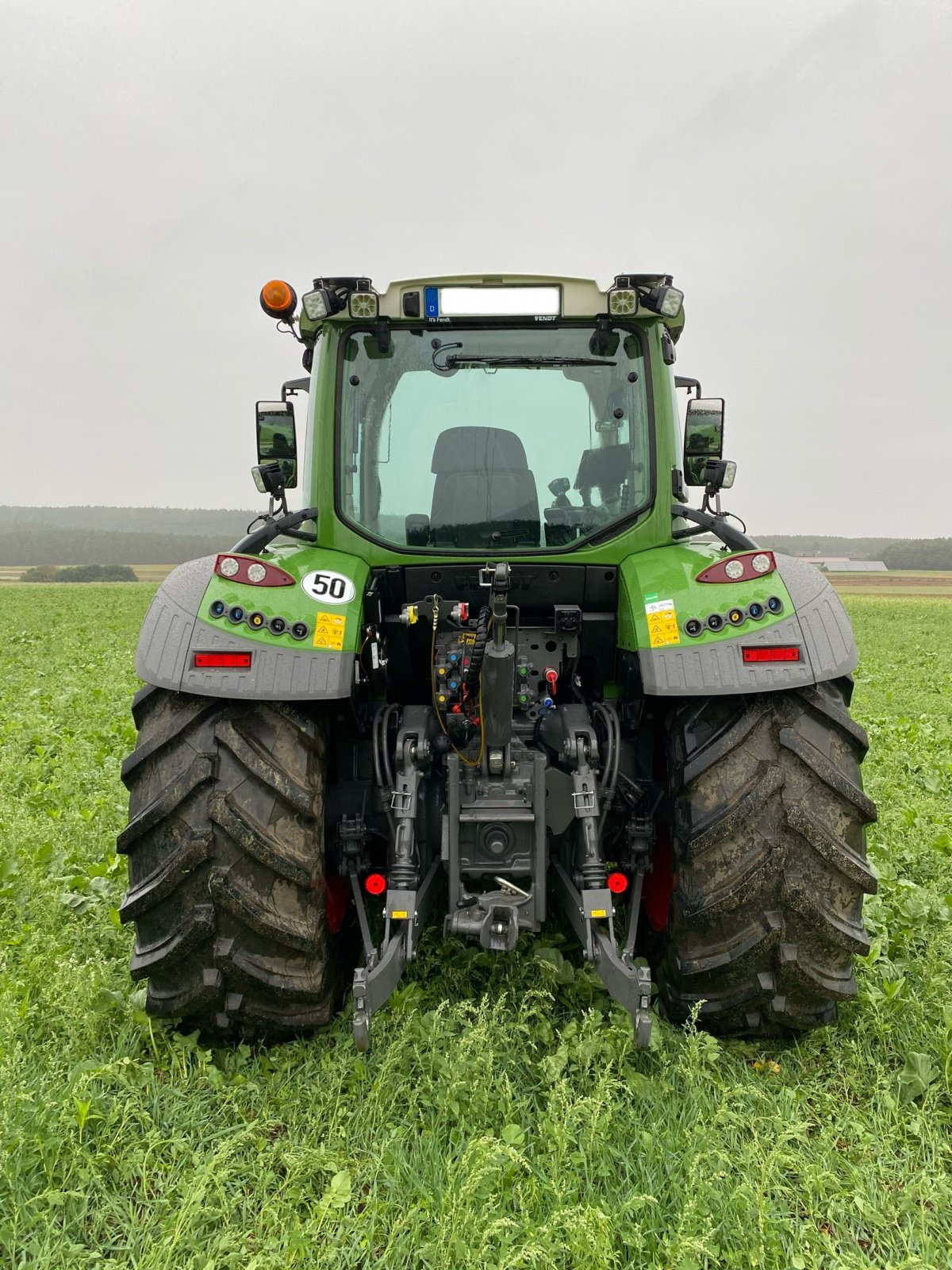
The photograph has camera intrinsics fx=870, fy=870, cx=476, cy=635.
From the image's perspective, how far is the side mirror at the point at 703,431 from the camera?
3.49m

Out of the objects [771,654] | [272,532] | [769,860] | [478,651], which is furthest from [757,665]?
[272,532]

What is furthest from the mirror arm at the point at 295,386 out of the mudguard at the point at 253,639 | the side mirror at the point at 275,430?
the mudguard at the point at 253,639

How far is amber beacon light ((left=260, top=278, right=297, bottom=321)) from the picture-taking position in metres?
3.06

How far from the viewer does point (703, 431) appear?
349 cm

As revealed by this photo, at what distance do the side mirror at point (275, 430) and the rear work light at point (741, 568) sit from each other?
1893 mm

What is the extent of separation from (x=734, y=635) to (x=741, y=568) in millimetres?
248

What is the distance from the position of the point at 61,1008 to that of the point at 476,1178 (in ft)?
5.48

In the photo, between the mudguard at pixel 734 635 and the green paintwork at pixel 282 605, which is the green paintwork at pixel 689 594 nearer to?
the mudguard at pixel 734 635

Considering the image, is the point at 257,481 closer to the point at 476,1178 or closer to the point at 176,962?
the point at 176,962

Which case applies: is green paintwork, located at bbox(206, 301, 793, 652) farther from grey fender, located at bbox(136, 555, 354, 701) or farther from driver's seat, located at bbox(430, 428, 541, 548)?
grey fender, located at bbox(136, 555, 354, 701)

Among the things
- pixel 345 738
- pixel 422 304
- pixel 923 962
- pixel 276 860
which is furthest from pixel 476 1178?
pixel 422 304

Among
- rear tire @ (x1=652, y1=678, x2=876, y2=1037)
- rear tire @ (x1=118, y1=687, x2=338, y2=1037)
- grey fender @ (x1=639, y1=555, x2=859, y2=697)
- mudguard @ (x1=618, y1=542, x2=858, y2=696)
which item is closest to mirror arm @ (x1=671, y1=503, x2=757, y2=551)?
mudguard @ (x1=618, y1=542, x2=858, y2=696)

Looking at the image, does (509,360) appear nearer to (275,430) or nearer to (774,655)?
(275,430)

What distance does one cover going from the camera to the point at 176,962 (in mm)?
2596
